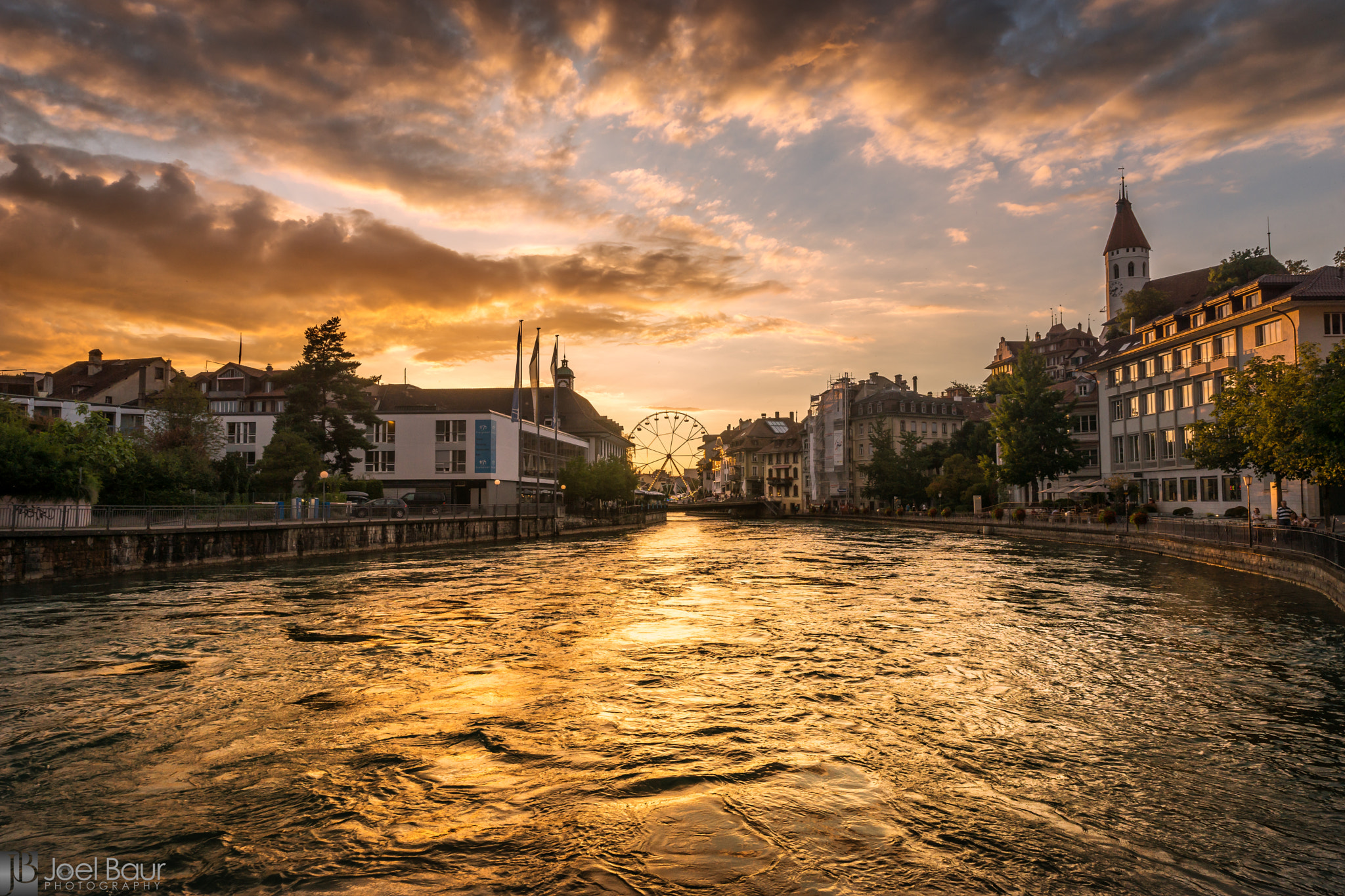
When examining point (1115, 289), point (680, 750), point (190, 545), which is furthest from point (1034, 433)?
point (1115, 289)

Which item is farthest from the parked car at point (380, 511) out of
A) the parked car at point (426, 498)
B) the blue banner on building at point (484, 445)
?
the blue banner on building at point (484, 445)

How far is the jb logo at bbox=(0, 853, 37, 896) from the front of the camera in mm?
6004

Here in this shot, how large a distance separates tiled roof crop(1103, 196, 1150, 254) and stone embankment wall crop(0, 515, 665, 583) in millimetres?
124454

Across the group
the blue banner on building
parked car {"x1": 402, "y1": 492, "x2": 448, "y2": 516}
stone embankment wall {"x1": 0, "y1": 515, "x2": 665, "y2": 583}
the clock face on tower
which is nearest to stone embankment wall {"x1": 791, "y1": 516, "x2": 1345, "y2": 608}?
stone embankment wall {"x1": 0, "y1": 515, "x2": 665, "y2": 583}

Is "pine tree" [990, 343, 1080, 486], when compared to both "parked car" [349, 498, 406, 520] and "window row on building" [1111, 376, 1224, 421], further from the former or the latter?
"parked car" [349, 498, 406, 520]

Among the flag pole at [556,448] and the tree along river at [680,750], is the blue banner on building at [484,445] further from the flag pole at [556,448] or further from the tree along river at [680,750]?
the tree along river at [680,750]

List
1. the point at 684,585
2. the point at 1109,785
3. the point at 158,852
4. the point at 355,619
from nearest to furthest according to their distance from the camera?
the point at 158,852 < the point at 1109,785 < the point at 355,619 < the point at 684,585

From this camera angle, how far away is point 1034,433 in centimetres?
6981

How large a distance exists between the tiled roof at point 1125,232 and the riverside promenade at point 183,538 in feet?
407

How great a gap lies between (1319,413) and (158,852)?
3677 cm

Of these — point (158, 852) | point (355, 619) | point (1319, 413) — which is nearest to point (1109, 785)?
point (158, 852)

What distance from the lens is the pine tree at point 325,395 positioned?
6656 cm

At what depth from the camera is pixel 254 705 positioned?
11477mm

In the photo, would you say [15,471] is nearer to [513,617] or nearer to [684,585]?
[513,617]
